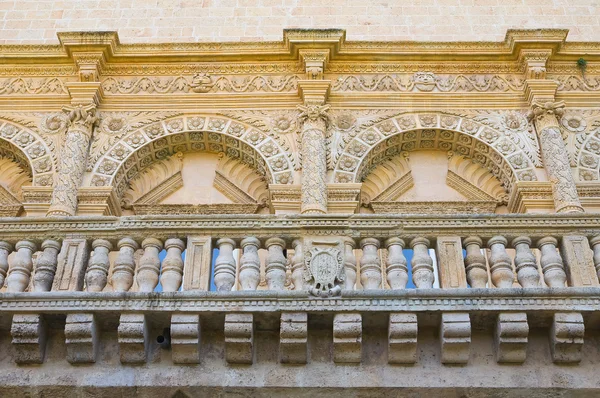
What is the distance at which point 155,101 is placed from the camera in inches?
498

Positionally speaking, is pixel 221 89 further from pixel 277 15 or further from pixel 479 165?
pixel 479 165

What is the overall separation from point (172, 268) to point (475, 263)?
2864 mm

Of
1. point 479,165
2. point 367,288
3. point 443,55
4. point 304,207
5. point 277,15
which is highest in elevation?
point 277,15

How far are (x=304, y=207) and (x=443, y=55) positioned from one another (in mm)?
3791

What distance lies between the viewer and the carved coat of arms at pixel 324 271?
741cm

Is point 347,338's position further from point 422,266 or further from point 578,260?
point 578,260

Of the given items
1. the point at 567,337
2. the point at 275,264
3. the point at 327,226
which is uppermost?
the point at 327,226

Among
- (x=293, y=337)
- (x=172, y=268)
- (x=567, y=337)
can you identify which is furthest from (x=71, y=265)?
(x=567, y=337)

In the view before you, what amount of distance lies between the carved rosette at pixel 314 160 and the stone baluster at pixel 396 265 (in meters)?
3.00

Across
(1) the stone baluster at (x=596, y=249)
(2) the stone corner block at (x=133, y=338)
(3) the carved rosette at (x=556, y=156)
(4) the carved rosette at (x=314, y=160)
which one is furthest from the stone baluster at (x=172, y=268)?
(3) the carved rosette at (x=556, y=156)

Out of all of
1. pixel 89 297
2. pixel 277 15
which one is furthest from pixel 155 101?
pixel 89 297

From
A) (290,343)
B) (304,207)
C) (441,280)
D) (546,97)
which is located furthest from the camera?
(546,97)

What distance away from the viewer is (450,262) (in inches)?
307

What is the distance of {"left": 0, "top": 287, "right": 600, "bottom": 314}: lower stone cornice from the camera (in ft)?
23.9
